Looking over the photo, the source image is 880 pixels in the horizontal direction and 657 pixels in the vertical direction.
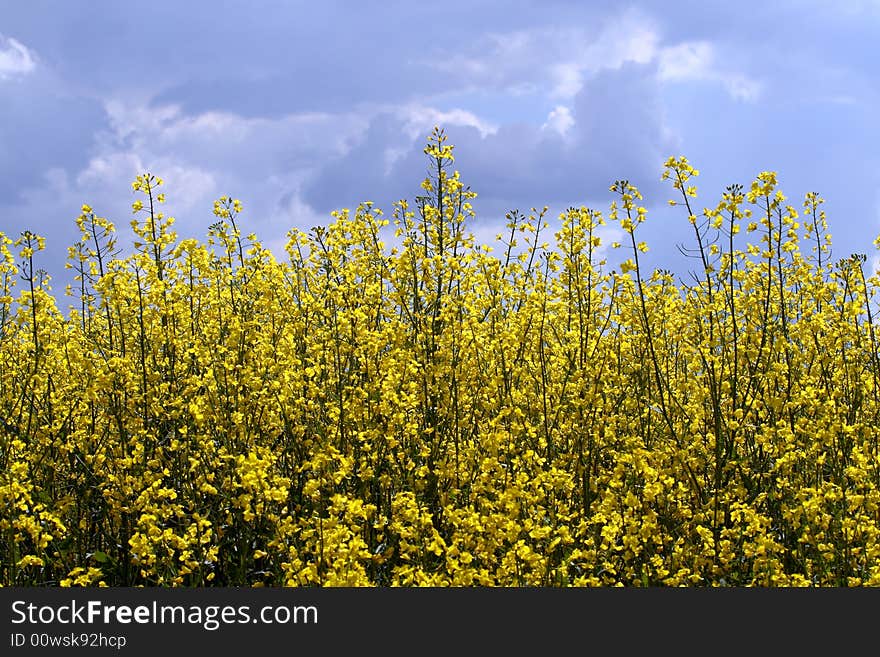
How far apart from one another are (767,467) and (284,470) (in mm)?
2702

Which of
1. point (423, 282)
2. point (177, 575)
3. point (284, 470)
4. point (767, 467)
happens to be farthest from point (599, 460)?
point (177, 575)

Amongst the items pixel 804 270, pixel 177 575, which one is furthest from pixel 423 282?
pixel 804 270

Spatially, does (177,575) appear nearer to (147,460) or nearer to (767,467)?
(147,460)

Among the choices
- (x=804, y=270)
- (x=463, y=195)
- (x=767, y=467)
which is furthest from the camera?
(x=804, y=270)

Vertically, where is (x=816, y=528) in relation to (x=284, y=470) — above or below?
below

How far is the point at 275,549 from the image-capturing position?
466 cm

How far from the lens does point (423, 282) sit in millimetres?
5312

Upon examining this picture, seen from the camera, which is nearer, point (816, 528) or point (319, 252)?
point (816, 528)

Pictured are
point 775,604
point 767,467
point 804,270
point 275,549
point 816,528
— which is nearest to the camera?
point 775,604

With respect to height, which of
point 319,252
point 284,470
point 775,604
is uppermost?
point 319,252

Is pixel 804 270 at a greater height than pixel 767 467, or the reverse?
pixel 804 270

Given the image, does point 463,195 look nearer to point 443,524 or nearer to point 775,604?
point 443,524

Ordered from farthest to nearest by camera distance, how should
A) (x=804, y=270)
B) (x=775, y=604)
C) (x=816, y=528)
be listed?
(x=804, y=270) → (x=816, y=528) → (x=775, y=604)

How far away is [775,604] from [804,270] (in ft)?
11.6
